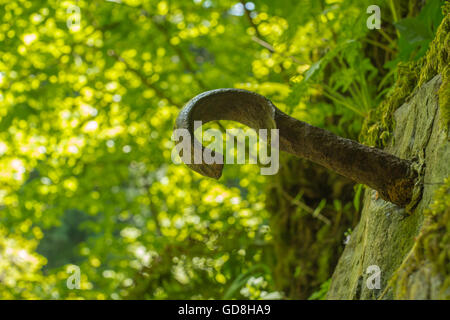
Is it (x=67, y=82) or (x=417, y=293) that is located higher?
(x=417, y=293)

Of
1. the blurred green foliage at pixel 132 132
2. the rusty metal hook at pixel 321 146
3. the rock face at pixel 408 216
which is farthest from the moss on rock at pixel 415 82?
the blurred green foliage at pixel 132 132

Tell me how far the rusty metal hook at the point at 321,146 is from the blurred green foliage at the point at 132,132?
1.75 meters

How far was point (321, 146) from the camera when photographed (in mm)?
845

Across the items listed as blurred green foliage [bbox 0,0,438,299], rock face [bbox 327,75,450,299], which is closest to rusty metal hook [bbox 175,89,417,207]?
rock face [bbox 327,75,450,299]

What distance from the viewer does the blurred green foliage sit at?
3.09 meters

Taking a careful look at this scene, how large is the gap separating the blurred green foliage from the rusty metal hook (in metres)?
1.75

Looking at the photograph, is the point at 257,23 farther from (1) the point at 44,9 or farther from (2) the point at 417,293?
(2) the point at 417,293

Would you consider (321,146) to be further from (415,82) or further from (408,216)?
(415,82)

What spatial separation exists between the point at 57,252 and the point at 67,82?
7.44 meters

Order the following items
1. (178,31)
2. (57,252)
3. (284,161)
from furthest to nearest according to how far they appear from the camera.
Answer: (57,252) → (178,31) → (284,161)
